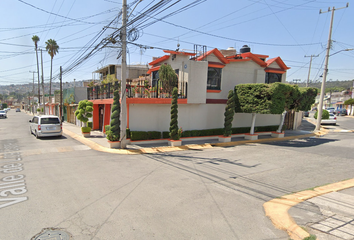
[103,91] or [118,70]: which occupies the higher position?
[118,70]

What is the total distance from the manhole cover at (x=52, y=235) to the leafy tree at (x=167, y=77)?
13069 millimetres

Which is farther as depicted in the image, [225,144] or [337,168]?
[225,144]

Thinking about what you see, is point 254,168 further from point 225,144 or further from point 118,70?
point 118,70

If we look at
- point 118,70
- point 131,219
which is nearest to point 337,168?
point 131,219

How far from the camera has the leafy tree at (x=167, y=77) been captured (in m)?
16.5

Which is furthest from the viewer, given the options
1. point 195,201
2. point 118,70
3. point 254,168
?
point 118,70

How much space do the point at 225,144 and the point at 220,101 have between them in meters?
3.94

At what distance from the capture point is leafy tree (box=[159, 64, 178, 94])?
1645 centimetres

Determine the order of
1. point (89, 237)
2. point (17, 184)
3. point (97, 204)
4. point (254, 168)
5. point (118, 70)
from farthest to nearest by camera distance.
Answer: point (118, 70) → point (254, 168) → point (17, 184) → point (97, 204) → point (89, 237)

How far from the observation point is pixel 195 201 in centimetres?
608

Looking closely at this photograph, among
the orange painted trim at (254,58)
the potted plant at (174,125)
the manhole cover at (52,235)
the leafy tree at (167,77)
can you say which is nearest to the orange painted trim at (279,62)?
the orange painted trim at (254,58)

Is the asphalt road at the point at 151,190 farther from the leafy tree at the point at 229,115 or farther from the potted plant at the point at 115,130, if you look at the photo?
the leafy tree at the point at 229,115

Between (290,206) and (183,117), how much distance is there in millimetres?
11232

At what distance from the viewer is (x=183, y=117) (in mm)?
16547
